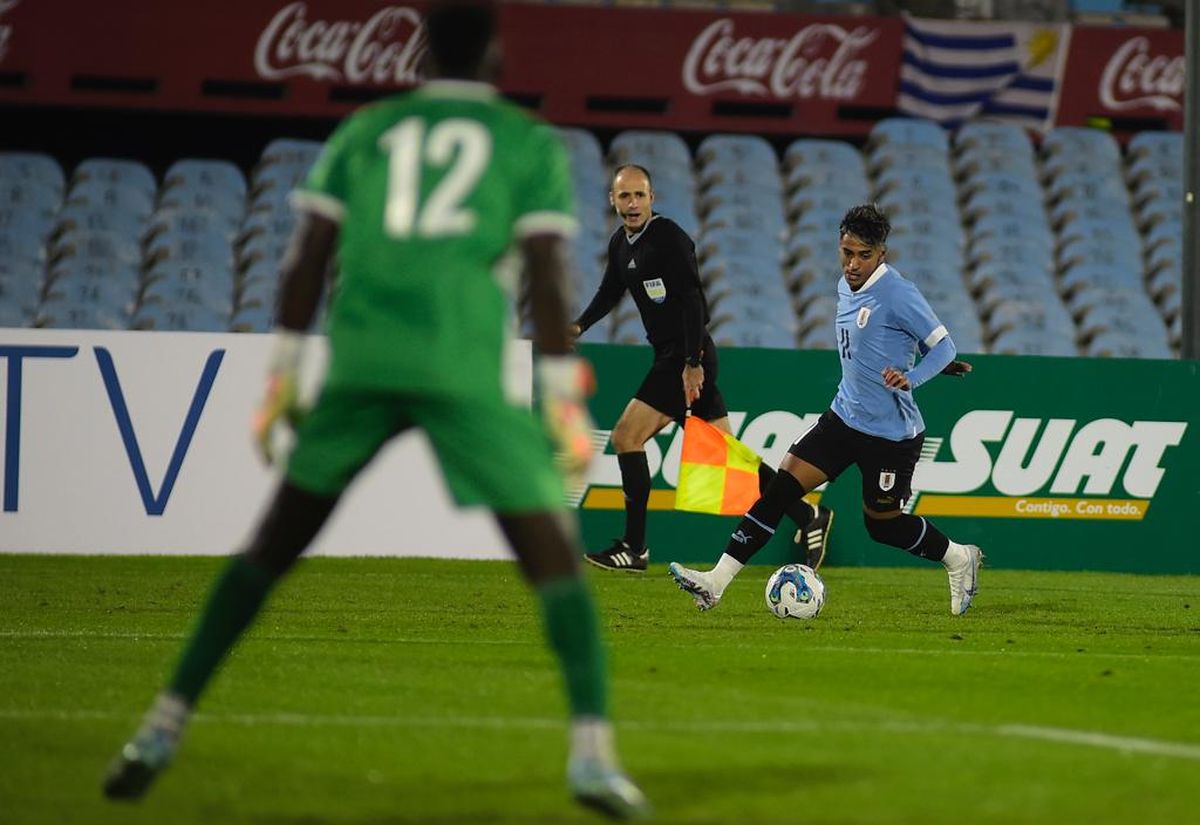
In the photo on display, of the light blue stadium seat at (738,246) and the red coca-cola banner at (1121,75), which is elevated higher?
the red coca-cola banner at (1121,75)

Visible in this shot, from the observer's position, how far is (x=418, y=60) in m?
17.5

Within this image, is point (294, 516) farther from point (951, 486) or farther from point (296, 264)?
point (951, 486)

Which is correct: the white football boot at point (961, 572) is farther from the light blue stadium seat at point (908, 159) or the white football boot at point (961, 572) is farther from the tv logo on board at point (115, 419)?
the light blue stadium seat at point (908, 159)

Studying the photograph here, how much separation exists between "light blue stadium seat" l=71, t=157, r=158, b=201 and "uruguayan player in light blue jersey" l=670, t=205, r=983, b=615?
999cm

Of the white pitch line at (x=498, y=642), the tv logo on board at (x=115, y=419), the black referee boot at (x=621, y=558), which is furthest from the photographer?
the tv logo on board at (x=115, y=419)

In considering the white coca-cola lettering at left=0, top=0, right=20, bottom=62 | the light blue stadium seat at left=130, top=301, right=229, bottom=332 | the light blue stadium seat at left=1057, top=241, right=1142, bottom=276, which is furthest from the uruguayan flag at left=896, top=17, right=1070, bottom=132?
the white coca-cola lettering at left=0, top=0, right=20, bottom=62

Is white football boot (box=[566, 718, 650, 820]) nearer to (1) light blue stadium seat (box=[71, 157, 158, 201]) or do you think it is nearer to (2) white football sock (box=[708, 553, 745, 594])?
(2) white football sock (box=[708, 553, 745, 594])

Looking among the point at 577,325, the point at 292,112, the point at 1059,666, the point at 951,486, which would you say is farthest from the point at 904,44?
the point at 1059,666

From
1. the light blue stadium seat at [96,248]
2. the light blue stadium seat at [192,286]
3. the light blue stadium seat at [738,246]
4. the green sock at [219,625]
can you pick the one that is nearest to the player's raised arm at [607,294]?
the light blue stadium seat at [192,286]

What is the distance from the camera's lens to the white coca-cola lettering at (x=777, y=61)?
61.1 feet

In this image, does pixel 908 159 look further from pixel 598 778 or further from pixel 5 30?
pixel 598 778

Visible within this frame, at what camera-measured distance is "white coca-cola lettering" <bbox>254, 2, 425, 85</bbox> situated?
59.1ft

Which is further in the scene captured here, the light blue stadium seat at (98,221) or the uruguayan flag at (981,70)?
the uruguayan flag at (981,70)

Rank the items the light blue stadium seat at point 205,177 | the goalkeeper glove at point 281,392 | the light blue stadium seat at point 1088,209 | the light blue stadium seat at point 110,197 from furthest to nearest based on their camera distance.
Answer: the light blue stadium seat at point 1088,209 → the light blue stadium seat at point 205,177 → the light blue stadium seat at point 110,197 → the goalkeeper glove at point 281,392
